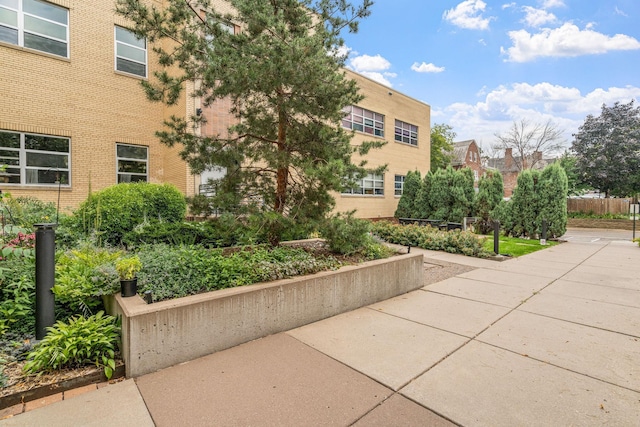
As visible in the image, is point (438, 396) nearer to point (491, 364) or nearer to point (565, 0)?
point (491, 364)

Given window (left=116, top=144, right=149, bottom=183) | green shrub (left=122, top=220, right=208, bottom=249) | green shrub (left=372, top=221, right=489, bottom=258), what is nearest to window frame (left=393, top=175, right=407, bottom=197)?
green shrub (left=372, top=221, right=489, bottom=258)

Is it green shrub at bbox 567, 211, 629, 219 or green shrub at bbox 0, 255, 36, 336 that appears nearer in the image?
green shrub at bbox 0, 255, 36, 336

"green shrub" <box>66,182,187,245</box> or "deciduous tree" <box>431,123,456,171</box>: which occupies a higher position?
"deciduous tree" <box>431,123,456,171</box>

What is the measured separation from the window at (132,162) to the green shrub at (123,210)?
223 inches

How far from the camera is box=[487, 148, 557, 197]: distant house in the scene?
37812 mm

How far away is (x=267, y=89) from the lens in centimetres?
419

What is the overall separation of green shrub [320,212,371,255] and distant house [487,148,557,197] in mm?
34499

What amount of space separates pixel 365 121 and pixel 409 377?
17.7 metres

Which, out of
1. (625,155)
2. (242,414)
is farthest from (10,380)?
(625,155)

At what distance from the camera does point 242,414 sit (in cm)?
231

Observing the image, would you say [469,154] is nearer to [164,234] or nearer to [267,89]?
[164,234]

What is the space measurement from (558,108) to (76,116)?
143ft

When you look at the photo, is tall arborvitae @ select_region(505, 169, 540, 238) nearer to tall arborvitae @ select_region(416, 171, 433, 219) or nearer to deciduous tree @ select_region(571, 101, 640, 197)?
tall arborvitae @ select_region(416, 171, 433, 219)

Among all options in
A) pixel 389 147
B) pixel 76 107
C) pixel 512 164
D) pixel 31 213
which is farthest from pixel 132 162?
pixel 512 164
